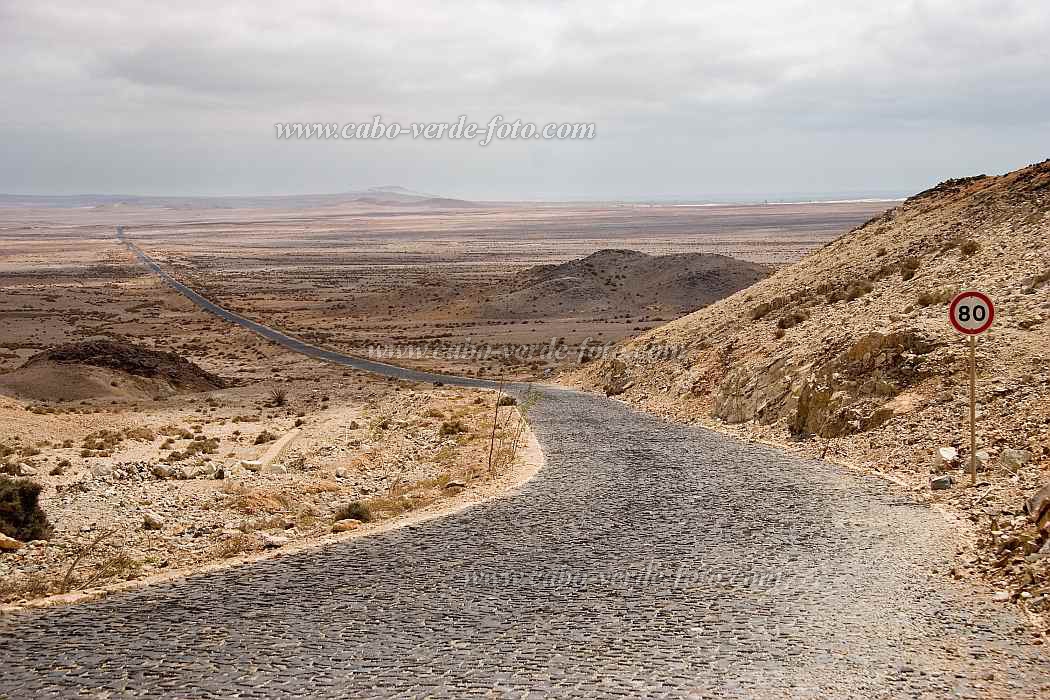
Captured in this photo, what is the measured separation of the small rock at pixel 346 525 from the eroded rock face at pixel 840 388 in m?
8.96

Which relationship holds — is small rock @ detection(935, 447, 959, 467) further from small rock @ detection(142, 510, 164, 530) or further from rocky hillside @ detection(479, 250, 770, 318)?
rocky hillside @ detection(479, 250, 770, 318)

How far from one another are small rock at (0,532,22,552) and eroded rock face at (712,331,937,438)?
13.0m

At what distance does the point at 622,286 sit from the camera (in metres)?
80.1

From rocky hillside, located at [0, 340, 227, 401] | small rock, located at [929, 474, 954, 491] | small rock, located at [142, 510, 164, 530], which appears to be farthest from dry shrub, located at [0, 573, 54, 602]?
rocky hillside, located at [0, 340, 227, 401]

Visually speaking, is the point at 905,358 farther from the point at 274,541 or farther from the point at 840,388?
the point at 274,541

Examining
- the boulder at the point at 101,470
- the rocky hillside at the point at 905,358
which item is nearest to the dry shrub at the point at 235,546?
the boulder at the point at 101,470

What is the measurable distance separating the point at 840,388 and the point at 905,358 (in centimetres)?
131

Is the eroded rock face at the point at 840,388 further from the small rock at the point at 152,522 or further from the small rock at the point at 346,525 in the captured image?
the small rock at the point at 152,522

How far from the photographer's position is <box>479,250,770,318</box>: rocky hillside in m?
73.5

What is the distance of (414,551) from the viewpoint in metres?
11.1

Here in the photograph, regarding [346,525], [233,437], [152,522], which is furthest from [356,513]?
[233,437]

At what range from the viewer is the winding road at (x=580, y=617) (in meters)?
7.42

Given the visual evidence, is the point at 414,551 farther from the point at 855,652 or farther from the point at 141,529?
the point at 855,652

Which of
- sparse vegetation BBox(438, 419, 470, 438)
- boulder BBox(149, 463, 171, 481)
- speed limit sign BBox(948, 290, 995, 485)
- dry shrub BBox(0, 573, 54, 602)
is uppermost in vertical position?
speed limit sign BBox(948, 290, 995, 485)
